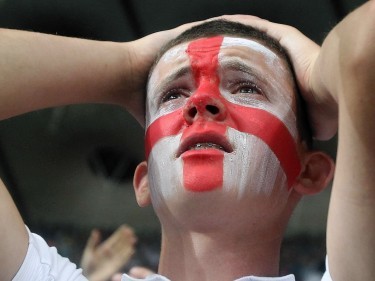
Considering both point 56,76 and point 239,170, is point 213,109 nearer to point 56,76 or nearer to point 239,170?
point 239,170

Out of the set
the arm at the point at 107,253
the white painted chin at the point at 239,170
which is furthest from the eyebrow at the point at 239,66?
the arm at the point at 107,253

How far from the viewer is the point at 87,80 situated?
1174 mm

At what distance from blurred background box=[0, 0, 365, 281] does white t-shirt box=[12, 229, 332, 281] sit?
0.98 metres

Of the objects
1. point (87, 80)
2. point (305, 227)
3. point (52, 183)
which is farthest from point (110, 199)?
point (87, 80)

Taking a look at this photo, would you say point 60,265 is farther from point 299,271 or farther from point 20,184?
point 20,184

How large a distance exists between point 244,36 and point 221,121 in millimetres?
174

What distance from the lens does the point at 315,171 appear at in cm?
117

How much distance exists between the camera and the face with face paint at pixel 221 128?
3.46ft

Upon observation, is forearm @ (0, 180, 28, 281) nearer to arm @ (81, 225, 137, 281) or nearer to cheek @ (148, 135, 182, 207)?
cheek @ (148, 135, 182, 207)

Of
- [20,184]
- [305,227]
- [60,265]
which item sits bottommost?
[305,227]

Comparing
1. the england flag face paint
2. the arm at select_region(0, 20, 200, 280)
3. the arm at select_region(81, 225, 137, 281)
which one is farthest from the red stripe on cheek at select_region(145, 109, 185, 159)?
the arm at select_region(81, 225, 137, 281)

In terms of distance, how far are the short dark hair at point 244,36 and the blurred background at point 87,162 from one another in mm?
770

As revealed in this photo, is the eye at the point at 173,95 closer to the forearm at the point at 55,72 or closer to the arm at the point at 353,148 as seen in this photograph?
the forearm at the point at 55,72

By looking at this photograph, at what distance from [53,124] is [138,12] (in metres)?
0.45
